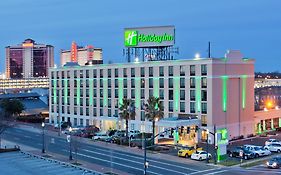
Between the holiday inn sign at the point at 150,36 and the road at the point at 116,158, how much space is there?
23548mm

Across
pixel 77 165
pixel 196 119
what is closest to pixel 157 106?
pixel 196 119

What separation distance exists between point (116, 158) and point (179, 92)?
71.4ft

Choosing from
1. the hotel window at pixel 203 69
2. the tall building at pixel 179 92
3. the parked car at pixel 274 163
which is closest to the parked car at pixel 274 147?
the tall building at pixel 179 92

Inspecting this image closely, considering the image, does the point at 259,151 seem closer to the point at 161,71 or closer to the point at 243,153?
Answer: the point at 243,153

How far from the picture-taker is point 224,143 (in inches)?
2527

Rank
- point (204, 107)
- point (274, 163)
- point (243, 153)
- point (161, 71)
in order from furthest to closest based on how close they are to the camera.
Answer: point (161, 71) < point (204, 107) < point (243, 153) < point (274, 163)

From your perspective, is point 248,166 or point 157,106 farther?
point 157,106

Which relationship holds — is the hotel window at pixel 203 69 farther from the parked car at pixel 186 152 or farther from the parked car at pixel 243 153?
the parked car at pixel 186 152

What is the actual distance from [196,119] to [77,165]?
25.8m

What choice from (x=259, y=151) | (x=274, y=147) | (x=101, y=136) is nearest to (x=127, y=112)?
(x=101, y=136)

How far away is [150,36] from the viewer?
94.6 meters

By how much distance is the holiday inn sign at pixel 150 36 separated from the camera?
307 ft

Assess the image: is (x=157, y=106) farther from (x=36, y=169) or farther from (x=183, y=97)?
(x=36, y=169)

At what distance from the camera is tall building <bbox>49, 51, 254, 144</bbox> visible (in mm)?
78562
